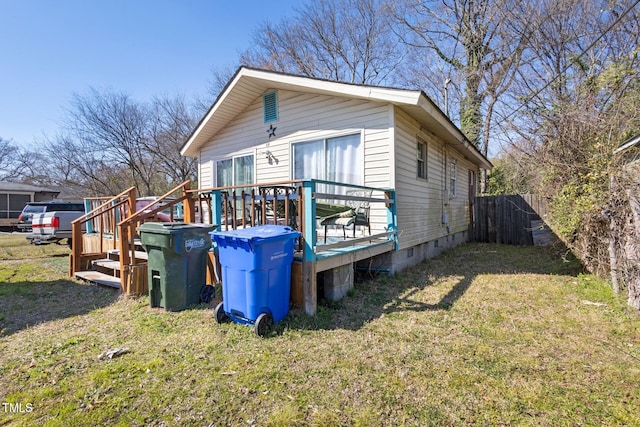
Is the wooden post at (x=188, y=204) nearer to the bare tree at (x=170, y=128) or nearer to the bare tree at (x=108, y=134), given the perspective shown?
the bare tree at (x=170, y=128)

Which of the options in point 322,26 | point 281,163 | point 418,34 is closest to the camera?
point 281,163

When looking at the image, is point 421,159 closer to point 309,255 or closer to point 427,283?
point 427,283

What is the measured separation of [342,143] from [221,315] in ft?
13.7

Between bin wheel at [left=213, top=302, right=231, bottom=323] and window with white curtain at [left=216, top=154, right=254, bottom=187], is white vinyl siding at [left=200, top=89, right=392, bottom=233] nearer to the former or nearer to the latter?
window with white curtain at [left=216, top=154, right=254, bottom=187]

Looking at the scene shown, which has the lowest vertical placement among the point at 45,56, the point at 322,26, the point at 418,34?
the point at 45,56

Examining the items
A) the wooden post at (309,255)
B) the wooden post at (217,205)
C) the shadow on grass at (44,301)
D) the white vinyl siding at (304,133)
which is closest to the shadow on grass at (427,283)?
the wooden post at (309,255)

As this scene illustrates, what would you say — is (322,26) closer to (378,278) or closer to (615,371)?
(378,278)

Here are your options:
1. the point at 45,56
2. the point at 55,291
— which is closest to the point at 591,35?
the point at 55,291

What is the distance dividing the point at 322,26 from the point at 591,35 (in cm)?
1362

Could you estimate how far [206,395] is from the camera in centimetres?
229

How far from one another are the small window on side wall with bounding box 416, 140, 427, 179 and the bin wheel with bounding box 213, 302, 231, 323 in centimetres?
530

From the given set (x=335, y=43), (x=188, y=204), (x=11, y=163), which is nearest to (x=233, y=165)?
(x=188, y=204)

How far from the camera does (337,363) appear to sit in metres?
2.77

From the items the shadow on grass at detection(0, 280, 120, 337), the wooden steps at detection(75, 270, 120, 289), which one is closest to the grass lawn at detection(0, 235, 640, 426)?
the shadow on grass at detection(0, 280, 120, 337)
